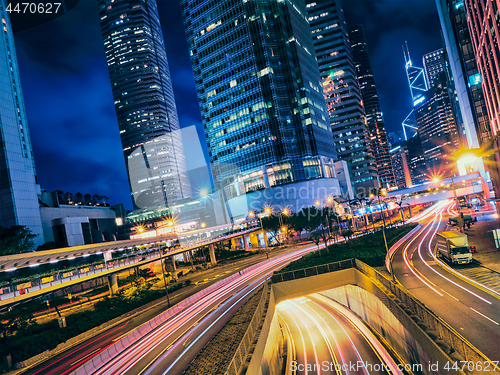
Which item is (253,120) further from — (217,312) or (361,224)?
(217,312)

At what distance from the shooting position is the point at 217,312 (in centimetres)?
3222

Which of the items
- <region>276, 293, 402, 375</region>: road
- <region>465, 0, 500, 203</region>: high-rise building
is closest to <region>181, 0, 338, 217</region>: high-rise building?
<region>465, 0, 500, 203</region>: high-rise building

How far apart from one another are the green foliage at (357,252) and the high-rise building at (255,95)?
182 ft

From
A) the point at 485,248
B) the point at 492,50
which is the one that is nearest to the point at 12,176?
the point at 485,248

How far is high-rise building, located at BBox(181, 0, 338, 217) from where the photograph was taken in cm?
11462

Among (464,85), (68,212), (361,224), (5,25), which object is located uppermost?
(5,25)

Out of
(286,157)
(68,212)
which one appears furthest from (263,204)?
(68,212)

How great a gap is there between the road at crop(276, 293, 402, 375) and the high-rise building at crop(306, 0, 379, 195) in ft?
482

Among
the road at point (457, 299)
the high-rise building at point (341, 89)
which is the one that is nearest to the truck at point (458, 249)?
the road at point (457, 299)

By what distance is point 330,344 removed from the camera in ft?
98.8

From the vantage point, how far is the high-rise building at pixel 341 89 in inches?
6973

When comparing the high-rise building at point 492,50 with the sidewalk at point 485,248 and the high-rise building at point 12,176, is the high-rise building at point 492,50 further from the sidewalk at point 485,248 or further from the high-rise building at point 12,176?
the high-rise building at point 12,176

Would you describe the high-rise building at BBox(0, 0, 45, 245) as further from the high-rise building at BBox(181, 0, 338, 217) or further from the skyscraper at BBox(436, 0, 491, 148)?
the skyscraper at BBox(436, 0, 491, 148)

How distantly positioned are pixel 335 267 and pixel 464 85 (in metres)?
87.4
